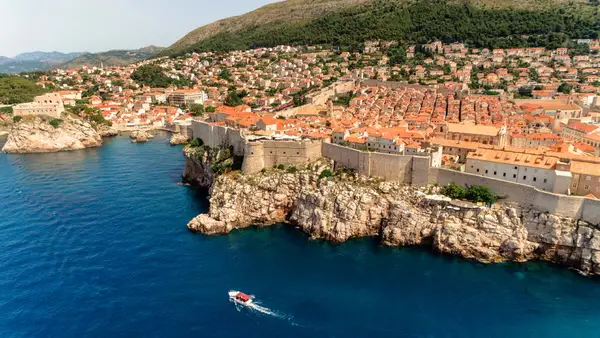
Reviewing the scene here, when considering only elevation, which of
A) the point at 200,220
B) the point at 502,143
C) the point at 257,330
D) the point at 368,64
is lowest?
the point at 257,330

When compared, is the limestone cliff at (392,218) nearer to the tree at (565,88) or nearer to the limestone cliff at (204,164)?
the limestone cliff at (204,164)

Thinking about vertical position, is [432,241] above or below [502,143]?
below

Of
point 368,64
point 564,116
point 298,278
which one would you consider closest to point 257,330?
point 298,278

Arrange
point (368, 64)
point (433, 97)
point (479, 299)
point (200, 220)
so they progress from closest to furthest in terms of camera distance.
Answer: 1. point (479, 299)
2. point (200, 220)
3. point (433, 97)
4. point (368, 64)

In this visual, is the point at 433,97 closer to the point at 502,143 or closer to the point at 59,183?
the point at 502,143

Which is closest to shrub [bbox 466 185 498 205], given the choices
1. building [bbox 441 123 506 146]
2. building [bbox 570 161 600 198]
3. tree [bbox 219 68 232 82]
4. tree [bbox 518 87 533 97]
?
building [bbox 570 161 600 198]

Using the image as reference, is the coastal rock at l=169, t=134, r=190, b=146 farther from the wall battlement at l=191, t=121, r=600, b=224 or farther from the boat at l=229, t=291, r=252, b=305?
the boat at l=229, t=291, r=252, b=305
